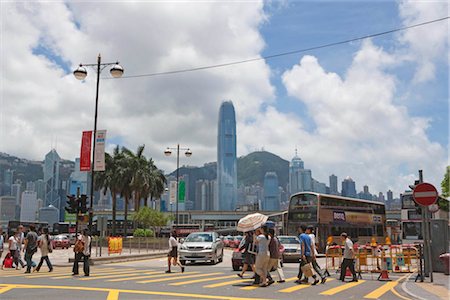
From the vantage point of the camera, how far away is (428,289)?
13562 mm

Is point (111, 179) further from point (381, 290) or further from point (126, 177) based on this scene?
point (381, 290)

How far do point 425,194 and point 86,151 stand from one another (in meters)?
18.1

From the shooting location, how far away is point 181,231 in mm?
78688

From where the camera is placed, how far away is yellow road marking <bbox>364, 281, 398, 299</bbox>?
484 inches

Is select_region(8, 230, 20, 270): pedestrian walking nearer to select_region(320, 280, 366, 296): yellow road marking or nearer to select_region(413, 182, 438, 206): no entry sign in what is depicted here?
select_region(320, 280, 366, 296): yellow road marking

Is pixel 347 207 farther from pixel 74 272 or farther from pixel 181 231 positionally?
pixel 181 231

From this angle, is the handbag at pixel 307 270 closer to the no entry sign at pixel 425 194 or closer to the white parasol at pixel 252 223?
the white parasol at pixel 252 223

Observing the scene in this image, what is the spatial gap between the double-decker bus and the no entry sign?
18.4 meters

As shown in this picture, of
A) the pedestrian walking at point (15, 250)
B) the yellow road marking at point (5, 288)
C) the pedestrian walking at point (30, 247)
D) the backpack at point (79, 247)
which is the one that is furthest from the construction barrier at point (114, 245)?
the yellow road marking at point (5, 288)

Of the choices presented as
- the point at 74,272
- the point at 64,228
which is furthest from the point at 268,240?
the point at 64,228

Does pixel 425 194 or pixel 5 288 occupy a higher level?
pixel 425 194

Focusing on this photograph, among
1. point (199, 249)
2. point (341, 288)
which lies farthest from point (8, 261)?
point (341, 288)

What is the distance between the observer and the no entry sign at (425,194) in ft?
48.2

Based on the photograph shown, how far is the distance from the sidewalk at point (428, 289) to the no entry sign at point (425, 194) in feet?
8.13
